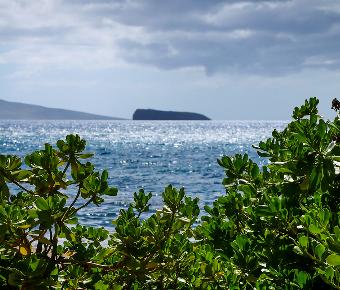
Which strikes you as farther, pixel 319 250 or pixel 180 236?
pixel 180 236

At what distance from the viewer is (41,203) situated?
168 cm

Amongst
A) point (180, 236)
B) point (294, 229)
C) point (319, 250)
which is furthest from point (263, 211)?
point (180, 236)

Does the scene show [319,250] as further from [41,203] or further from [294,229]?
[41,203]

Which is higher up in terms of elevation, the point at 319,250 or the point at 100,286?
the point at 319,250

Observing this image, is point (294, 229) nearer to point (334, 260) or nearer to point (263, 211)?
point (263, 211)

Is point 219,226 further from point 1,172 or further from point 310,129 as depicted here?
point 1,172

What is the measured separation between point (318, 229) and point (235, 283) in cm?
62

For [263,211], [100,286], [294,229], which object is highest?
[263,211]

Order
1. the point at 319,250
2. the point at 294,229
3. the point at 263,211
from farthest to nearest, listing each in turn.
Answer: the point at 294,229, the point at 263,211, the point at 319,250

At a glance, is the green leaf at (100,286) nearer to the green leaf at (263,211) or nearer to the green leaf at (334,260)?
the green leaf at (263,211)

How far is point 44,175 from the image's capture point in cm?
209

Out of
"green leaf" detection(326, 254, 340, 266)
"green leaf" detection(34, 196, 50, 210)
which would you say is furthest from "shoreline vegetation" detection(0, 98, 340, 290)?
"green leaf" detection(326, 254, 340, 266)

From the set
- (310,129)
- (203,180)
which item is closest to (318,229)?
(310,129)

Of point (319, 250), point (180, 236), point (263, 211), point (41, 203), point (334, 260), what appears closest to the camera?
point (334, 260)
